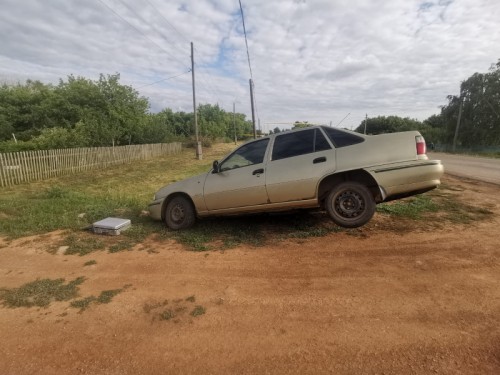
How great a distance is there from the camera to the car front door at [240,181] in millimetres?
5027

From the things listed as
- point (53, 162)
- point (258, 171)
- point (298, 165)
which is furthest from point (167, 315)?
point (53, 162)

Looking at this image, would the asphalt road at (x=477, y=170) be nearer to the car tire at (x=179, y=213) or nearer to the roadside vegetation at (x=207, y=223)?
the roadside vegetation at (x=207, y=223)

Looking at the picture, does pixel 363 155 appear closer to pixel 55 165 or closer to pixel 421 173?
pixel 421 173

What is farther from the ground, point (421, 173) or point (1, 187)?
point (421, 173)

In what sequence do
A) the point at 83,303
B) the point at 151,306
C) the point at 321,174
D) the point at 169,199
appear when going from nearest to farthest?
1. the point at 151,306
2. the point at 83,303
3. the point at 321,174
4. the point at 169,199

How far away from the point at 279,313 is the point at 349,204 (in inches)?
90.9

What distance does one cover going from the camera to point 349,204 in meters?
4.66

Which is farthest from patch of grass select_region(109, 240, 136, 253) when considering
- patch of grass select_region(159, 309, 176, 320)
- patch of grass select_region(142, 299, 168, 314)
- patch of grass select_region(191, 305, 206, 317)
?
patch of grass select_region(191, 305, 206, 317)

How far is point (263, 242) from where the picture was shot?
4.85m

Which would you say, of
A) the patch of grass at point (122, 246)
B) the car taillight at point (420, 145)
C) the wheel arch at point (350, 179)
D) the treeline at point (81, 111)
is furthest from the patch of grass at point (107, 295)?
the treeline at point (81, 111)

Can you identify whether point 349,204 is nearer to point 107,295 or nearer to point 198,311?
point 198,311

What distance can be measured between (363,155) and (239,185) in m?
1.98

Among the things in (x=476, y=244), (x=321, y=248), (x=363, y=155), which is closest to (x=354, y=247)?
(x=321, y=248)

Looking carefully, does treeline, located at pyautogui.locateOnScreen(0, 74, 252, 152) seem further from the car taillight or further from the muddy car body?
the car taillight
